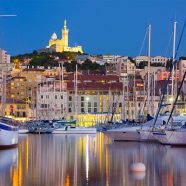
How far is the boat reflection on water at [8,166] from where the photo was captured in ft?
60.5

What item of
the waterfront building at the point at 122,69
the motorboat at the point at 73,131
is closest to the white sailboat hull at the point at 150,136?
the motorboat at the point at 73,131

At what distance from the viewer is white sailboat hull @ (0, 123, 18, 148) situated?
1212 inches

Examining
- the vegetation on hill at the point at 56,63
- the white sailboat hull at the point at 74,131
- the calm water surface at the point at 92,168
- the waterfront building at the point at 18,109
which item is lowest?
the calm water surface at the point at 92,168

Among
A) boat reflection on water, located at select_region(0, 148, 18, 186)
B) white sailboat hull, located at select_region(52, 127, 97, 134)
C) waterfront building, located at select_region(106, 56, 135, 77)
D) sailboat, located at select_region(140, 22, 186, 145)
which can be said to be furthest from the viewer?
waterfront building, located at select_region(106, 56, 135, 77)

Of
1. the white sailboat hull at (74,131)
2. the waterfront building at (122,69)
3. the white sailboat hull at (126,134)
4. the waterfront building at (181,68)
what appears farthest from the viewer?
the waterfront building at (122,69)

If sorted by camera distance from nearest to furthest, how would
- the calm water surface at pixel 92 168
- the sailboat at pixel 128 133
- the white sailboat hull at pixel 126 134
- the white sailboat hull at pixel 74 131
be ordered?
1. the calm water surface at pixel 92 168
2. the sailboat at pixel 128 133
3. the white sailboat hull at pixel 126 134
4. the white sailboat hull at pixel 74 131

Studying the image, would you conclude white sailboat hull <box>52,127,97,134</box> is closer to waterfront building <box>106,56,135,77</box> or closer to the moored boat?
the moored boat

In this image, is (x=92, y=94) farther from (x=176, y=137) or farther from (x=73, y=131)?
(x=176, y=137)

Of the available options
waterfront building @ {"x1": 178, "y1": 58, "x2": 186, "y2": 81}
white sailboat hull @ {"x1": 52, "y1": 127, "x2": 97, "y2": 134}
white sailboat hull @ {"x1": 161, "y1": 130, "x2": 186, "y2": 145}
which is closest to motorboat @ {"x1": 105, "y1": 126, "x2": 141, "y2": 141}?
white sailboat hull @ {"x1": 161, "y1": 130, "x2": 186, "y2": 145}

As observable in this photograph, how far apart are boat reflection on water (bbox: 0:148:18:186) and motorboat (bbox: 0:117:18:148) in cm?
81

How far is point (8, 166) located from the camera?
888 inches

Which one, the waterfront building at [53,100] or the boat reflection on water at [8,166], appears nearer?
the boat reflection on water at [8,166]

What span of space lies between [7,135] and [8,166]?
9.01 m

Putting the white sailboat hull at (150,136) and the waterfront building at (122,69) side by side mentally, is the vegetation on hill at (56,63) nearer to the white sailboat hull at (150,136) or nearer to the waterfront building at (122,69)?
the waterfront building at (122,69)
